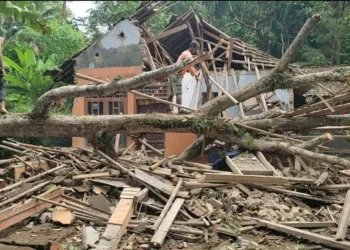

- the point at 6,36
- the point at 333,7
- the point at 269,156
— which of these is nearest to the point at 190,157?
the point at 269,156

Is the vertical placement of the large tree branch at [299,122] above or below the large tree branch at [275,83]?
below

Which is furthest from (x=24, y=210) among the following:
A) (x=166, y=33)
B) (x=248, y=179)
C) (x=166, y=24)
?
(x=166, y=24)

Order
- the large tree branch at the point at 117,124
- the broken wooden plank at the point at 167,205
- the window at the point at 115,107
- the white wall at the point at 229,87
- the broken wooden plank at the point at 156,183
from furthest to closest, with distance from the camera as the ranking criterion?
the window at the point at 115,107, the white wall at the point at 229,87, the large tree branch at the point at 117,124, the broken wooden plank at the point at 156,183, the broken wooden plank at the point at 167,205

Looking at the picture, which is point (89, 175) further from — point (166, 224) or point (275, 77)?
point (275, 77)

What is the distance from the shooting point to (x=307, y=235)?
14.5 feet

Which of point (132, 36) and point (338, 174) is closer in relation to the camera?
point (338, 174)

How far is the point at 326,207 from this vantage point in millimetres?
5426

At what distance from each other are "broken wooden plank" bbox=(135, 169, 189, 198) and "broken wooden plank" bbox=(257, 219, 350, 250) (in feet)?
4.05

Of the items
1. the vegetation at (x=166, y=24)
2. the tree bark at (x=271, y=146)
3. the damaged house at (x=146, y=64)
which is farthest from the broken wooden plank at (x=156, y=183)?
the vegetation at (x=166, y=24)

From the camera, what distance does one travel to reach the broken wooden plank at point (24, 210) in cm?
452

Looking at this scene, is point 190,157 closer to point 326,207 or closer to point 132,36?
point 326,207

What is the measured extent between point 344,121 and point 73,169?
513 cm

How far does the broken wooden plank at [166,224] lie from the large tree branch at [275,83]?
228 centimetres

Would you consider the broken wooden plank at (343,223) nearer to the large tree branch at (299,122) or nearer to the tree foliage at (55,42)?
the large tree branch at (299,122)
